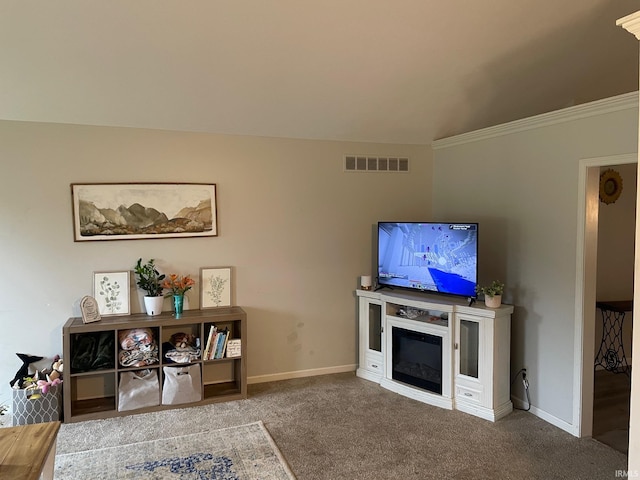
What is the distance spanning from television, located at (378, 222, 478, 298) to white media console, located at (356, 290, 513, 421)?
0.38ft

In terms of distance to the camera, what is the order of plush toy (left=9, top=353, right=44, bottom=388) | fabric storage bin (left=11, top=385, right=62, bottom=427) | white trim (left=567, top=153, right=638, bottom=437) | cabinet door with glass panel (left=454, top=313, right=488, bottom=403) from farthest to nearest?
cabinet door with glass panel (left=454, top=313, right=488, bottom=403) < plush toy (left=9, top=353, right=44, bottom=388) < fabric storage bin (left=11, top=385, right=62, bottom=427) < white trim (left=567, top=153, right=638, bottom=437)

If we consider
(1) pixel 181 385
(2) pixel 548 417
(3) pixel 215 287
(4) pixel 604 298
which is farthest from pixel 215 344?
(4) pixel 604 298

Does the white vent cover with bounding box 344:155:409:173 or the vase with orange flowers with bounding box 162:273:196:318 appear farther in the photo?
the white vent cover with bounding box 344:155:409:173

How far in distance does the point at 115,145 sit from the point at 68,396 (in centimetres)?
193

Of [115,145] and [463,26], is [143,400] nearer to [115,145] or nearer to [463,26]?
[115,145]

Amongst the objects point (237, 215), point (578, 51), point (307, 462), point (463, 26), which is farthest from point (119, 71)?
point (578, 51)

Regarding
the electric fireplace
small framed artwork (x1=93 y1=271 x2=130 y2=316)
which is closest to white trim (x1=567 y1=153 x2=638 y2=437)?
the electric fireplace

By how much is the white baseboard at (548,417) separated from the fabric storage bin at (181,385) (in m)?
2.50

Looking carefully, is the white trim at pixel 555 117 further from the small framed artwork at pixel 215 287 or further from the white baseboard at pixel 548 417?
the small framed artwork at pixel 215 287

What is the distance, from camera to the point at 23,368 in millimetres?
3676

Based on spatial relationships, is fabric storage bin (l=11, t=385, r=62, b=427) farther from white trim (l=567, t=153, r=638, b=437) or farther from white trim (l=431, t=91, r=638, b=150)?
white trim (l=431, t=91, r=638, b=150)

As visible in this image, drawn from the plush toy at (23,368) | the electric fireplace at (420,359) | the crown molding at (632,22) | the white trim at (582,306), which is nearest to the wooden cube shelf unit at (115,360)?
the plush toy at (23,368)

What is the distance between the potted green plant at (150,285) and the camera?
3.92m

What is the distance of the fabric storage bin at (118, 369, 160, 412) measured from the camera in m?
3.71
